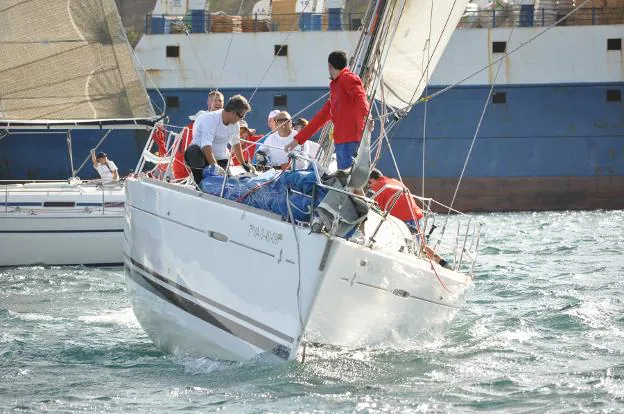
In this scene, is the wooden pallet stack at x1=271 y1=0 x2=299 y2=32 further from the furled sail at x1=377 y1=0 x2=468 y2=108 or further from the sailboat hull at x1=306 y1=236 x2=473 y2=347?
the sailboat hull at x1=306 y1=236 x2=473 y2=347

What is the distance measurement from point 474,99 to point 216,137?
21.1 meters

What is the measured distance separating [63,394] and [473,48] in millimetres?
24564

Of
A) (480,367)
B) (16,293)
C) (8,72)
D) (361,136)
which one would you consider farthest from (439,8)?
(8,72)

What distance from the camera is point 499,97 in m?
31.3

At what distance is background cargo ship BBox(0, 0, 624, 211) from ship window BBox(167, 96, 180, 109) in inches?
1.0

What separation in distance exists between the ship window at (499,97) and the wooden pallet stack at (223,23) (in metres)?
6.63

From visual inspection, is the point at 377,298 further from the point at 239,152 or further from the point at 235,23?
the point at 235,23

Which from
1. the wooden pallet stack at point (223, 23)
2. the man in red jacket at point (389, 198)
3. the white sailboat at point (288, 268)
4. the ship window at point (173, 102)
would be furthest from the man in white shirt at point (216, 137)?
the wooden pallet stack at point (223, 23)

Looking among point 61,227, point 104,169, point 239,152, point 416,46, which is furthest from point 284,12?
point 239,152

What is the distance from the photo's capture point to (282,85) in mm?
31016

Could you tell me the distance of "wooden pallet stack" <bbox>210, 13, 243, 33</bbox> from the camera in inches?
1267

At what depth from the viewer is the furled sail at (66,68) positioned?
18.6m

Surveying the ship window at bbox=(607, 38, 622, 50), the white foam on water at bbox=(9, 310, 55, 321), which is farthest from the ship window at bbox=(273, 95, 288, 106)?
the white foam on water at bbox=(9, 310, 55, 321)

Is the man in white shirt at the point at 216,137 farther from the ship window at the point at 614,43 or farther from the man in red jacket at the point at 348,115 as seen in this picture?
the ship window at the point at 614,43
